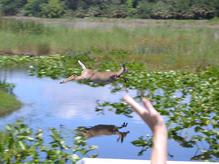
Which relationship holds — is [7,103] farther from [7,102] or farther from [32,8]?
[32,8]

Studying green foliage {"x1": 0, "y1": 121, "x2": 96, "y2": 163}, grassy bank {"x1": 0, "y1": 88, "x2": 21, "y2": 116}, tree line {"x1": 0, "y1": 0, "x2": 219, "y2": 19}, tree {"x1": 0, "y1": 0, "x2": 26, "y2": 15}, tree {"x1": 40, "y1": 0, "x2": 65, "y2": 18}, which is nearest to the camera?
green foliage {"x1": 0, "y1": 121, "x2": 96, "y2": 163}

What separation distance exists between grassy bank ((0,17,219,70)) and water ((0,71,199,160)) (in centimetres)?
284

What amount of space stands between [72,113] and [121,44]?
6124 millimetres

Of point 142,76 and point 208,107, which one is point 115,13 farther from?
point 208,107

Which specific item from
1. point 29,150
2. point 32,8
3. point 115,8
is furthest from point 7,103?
point 32,8

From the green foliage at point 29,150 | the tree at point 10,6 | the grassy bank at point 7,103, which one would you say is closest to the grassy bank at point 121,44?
the grassy bank at point 7,103

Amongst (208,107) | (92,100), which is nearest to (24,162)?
Result: (208,107)

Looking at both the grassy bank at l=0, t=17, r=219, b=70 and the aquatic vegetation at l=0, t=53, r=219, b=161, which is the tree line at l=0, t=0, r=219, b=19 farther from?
the aquatic vegetation at l=0, t=53, r=219, b=161

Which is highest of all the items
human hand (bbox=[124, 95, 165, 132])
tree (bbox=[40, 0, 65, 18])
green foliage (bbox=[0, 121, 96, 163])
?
tree (bbox=[40, 0, 65, 18])

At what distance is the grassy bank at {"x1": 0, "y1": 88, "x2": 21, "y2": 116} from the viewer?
683cm

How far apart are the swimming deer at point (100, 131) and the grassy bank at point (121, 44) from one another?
5025 mm

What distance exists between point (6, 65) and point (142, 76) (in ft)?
10.5

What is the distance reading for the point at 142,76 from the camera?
9102 millimetres

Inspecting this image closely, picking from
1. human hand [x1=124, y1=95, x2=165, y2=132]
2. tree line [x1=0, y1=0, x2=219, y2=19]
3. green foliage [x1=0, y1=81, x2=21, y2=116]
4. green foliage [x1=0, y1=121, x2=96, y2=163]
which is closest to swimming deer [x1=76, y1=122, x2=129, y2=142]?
green foliage [x1=0, y1=81, x2=21, y2=116]
